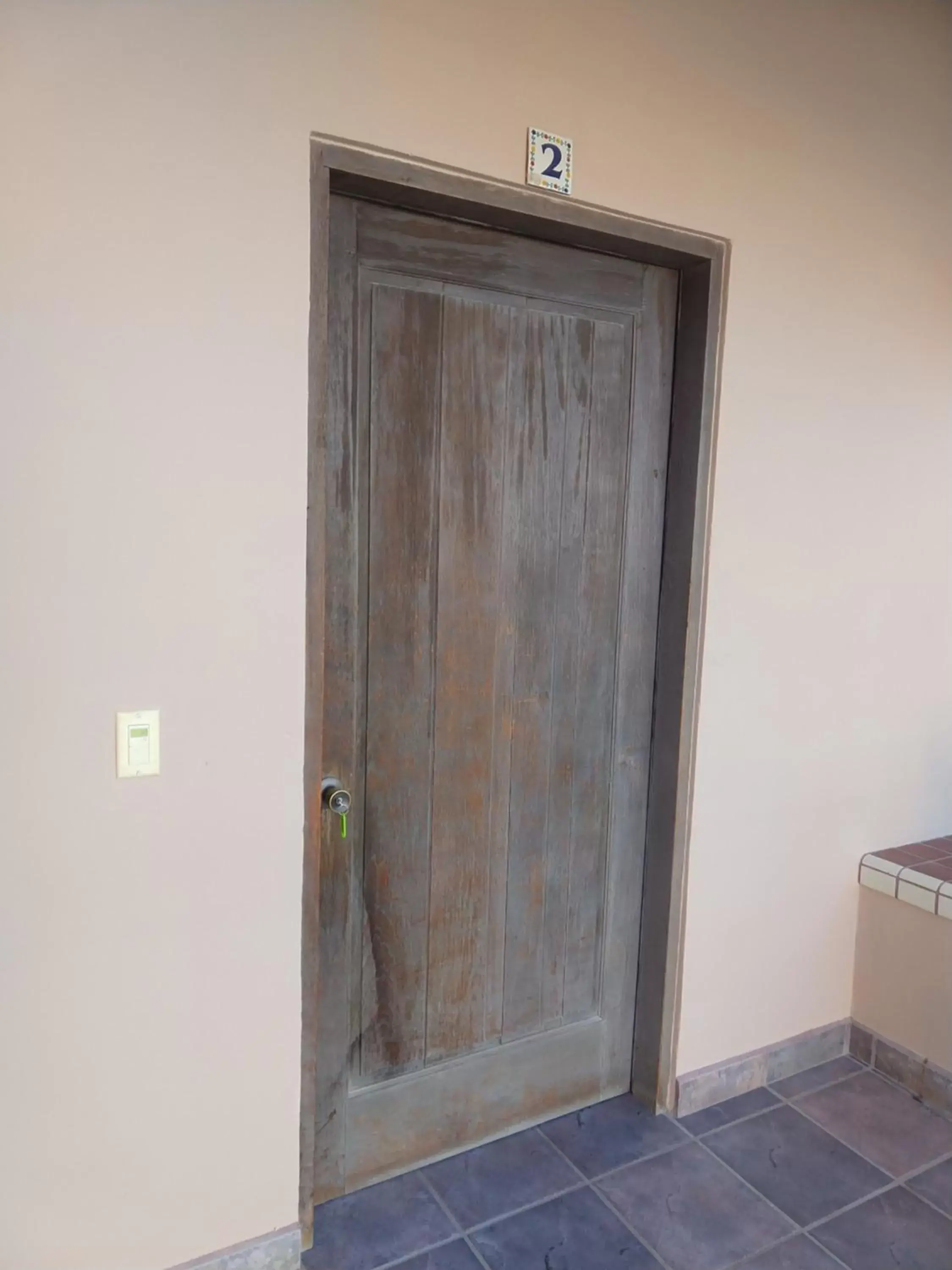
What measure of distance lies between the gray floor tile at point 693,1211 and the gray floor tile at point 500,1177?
0.12m

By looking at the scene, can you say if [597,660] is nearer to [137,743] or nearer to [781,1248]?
[137,743]

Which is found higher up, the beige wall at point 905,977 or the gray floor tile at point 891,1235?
the beige wall at point 905,977

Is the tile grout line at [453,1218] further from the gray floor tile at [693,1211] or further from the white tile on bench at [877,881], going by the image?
the white tile on bench at [877,881]

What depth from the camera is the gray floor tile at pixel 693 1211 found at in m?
1.79

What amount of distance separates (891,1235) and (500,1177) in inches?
32.6

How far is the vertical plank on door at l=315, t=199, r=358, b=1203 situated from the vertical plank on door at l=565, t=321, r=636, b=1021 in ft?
1.86

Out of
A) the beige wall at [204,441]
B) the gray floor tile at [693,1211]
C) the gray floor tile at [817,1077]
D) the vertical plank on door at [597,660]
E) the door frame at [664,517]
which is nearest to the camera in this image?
the beige wall at [204,441]

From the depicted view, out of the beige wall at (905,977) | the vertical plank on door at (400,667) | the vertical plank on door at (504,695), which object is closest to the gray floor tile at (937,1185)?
the beige wall at (905,977)

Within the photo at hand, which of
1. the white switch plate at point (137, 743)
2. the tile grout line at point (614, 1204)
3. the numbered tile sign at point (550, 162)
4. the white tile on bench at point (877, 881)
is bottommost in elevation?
the tile grout line at point (614, 1204)

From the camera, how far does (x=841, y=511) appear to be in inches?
88.8

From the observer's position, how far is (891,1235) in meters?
1.85

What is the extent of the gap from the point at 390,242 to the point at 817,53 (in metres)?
1.16

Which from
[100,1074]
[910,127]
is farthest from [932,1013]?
[910,127]

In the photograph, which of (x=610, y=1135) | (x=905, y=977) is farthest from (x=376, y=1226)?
(x=905, y=977)
